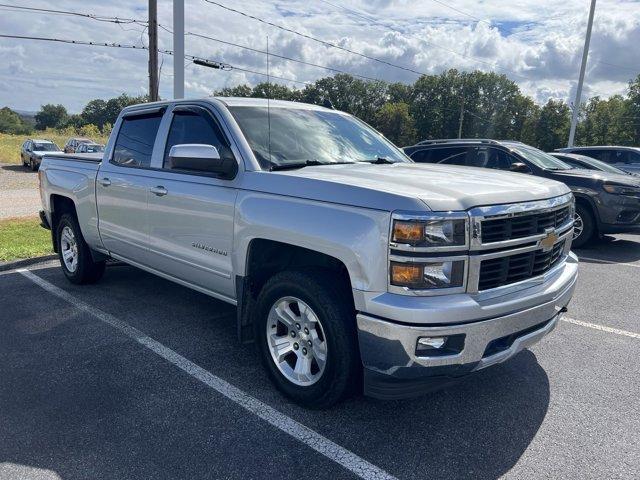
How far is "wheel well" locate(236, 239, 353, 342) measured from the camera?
3502 millimetres

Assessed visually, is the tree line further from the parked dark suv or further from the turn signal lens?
the turn signal lens

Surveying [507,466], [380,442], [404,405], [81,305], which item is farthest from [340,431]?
[81,305]

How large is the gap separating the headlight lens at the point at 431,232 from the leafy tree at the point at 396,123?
8053 centimetres

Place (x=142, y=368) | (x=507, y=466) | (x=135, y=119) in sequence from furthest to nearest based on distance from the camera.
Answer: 1. (x=135, y=119)
2. (x=142, y=368)
3. (x=507, y=466)

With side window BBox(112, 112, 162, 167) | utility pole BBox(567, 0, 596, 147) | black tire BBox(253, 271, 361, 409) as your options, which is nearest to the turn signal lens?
black tire BBox(253, 271, 361, 409)

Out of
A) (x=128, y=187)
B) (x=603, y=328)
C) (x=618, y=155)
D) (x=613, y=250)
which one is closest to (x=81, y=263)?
(x=128, y=187)

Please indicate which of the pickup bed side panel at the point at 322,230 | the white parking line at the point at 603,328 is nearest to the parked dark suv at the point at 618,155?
the white parking line at the point at 603,328

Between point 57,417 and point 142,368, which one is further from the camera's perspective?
point 142,368

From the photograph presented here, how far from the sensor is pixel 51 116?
345ft

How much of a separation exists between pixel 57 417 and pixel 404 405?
7.32 ft

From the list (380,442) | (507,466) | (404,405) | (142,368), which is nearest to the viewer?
(507,466)

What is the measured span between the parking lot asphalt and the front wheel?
405cm

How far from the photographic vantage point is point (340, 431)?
312 cm

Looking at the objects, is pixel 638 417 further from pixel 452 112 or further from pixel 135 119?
pixel 452 112
